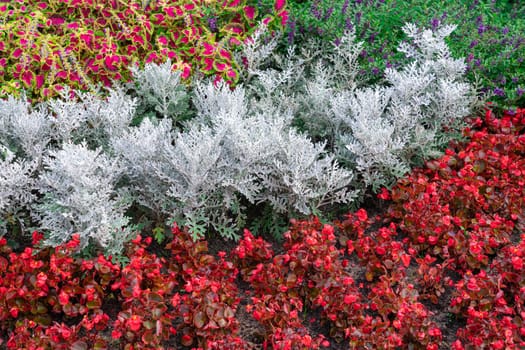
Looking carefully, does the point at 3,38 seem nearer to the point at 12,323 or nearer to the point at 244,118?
the point at 244,118

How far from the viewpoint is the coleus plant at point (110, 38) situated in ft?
13.2

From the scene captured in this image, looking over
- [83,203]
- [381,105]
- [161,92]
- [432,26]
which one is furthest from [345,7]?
[83,203]

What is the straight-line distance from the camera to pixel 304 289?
10.2 feet

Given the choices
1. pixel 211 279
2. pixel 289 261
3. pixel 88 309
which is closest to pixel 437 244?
pixel 289 261

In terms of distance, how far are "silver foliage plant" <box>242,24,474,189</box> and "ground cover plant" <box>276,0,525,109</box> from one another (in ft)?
0.44

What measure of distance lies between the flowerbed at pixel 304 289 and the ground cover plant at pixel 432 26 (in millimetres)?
1145

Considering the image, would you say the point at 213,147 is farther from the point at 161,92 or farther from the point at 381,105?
the point at 381,105

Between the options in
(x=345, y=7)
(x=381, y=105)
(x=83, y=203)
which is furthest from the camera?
(x=345, y=7)

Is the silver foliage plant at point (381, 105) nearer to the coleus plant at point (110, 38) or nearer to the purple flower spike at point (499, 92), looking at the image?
the purple flower spike at point (499, 92)

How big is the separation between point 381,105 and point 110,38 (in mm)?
1700

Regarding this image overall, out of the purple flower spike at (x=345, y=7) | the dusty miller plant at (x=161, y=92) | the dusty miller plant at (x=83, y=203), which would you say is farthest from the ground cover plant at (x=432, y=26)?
the dusty miller plant at (x=83, y=203)

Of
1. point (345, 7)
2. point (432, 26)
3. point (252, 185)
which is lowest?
point (252, 185)

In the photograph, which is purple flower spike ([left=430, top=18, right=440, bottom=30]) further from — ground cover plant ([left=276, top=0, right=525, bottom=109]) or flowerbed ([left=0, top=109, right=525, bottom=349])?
flowerbed ([left=0, top=109, right=525, bottom=349])

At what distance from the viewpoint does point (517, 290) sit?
308 centimetres
